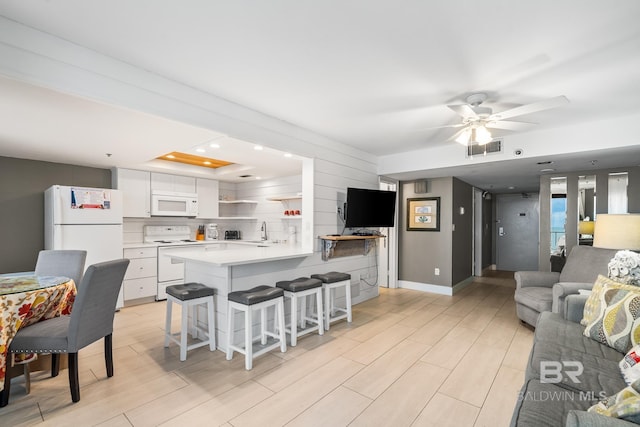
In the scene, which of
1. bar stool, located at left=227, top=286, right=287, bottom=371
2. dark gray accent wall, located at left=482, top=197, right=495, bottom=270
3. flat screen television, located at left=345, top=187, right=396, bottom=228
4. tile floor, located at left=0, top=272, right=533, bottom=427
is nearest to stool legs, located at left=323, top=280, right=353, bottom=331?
tile floor, located at left=0, top=272, right=533, bottom=427

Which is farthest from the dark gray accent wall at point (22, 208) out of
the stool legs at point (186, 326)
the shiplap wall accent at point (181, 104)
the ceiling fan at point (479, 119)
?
the ceiling fan at point (479, 119)

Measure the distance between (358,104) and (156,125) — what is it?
196cm

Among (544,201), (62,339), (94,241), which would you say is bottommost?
(62,339)

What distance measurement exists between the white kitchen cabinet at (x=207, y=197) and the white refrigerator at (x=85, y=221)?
1.53 m

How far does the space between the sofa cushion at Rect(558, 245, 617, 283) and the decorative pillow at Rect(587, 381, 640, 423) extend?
2.87 metres

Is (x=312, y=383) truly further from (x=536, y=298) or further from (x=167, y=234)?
(x=167, y=234)

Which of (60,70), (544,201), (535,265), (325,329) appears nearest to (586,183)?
(544,201)

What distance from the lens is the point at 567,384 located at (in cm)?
146

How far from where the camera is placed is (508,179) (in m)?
5.66

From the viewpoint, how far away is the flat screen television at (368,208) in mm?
4143

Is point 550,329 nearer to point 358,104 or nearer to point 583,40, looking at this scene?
point 583,40

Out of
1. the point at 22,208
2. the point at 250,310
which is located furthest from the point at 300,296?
the point at 22,208

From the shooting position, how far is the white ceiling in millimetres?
1642

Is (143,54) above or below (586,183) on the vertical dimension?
above
